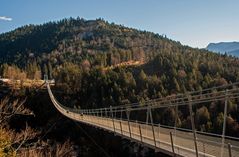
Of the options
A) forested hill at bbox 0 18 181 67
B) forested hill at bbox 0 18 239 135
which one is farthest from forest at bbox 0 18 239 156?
forested hill at bbox 0 18 181 67

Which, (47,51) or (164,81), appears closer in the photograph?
(164,81)

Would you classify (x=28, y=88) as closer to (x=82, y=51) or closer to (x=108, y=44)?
(x=82, y=51)

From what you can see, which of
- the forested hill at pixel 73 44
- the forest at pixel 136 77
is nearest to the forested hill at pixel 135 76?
the forest at pixel 136 77

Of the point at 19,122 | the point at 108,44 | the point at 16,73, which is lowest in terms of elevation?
the point at 19,122

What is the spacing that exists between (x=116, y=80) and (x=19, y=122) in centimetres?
2642

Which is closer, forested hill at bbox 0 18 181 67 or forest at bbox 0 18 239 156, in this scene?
forest at bbox 0 18 239 156

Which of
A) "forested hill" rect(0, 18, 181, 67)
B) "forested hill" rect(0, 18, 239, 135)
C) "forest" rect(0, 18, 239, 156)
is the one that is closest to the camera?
"forest" rect(0, 18, 239, 156)

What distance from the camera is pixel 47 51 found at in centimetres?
17475

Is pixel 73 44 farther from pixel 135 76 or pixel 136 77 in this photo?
pixel 136 77

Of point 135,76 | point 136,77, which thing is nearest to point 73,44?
point 135,76

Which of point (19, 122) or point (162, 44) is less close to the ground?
point (162, 44)

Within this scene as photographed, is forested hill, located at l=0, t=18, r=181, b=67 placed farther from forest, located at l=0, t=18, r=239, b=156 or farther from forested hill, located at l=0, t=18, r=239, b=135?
forest, located at l=0, t=18, r=239, b=156

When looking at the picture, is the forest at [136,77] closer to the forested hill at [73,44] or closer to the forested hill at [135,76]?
the forested hill at [135,76]

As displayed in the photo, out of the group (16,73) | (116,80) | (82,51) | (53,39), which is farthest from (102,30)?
(116,80)
